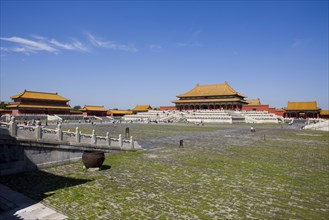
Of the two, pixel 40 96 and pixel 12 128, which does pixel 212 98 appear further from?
pixel 12 128

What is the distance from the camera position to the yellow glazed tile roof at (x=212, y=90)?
3442 inches

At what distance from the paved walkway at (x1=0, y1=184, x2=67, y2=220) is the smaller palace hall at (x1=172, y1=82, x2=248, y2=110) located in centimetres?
7885

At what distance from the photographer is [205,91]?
94.4m

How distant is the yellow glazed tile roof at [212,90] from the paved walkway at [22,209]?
80460 mm

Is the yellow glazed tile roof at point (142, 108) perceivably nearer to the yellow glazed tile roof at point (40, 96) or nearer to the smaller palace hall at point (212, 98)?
the smaller palace hall at point (212, 98)

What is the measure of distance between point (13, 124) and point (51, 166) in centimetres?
338

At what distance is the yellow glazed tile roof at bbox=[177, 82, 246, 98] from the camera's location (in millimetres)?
87438

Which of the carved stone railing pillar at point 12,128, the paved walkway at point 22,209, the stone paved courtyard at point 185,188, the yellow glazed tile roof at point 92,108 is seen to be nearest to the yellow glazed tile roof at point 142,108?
the yellow glazed tile roof at point 92,108

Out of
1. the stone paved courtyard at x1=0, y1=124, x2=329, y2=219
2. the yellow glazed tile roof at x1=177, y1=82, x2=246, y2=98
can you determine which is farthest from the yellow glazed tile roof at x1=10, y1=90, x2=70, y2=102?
the stone paved courtyard at x1=0, y1=124, x2=329, y2=219

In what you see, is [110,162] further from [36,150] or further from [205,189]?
[205,189]

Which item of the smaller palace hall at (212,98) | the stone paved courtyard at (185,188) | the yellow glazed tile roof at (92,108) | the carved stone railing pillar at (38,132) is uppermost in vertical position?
the smaller palace hall at (212,98)

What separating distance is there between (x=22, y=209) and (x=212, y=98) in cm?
8404

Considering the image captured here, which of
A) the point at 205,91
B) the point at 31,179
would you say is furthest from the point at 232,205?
the point at 205,91

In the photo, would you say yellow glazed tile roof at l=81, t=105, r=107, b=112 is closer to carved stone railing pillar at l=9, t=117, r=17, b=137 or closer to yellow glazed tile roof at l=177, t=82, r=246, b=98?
yellow glazed tile roof at l=177, t=82, r=246, b=98
